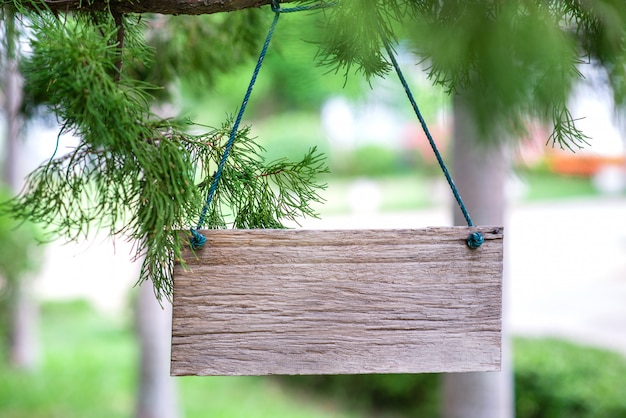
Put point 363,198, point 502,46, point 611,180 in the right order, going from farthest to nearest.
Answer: point 611,180
point 363,198
point 502,46

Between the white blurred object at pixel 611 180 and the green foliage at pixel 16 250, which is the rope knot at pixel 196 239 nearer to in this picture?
the green foliage at pixel 16 250

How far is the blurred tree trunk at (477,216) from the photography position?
2.56m

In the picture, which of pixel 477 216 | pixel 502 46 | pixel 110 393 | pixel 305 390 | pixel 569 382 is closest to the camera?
pixel 502 46

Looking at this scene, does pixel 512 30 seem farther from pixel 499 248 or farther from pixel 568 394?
pixel 568 394

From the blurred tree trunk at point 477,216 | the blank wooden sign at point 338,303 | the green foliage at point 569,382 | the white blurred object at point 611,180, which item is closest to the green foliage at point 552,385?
the green foliage at point 569,382

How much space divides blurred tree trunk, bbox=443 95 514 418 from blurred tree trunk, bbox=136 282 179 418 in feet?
7.06

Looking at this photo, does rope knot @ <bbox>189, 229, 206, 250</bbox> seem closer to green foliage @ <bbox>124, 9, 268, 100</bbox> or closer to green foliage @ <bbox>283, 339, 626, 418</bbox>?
green foliage @ <bbox>124, 9, 268, 100</bbox>

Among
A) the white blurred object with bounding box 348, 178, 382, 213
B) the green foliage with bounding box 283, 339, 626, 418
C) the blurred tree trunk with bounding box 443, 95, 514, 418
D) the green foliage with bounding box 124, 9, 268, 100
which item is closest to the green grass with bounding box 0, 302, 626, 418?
the green foliage with bounding box 283, 339, 626, 418

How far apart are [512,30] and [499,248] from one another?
304 millimetres

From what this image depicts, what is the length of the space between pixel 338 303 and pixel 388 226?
8.29 meters

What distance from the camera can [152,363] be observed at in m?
4.26

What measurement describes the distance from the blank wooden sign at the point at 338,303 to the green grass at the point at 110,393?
416 centimetres

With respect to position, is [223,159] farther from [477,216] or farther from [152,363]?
[152,363]

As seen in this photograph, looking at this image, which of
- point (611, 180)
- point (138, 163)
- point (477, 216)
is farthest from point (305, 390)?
point (611, 180)
